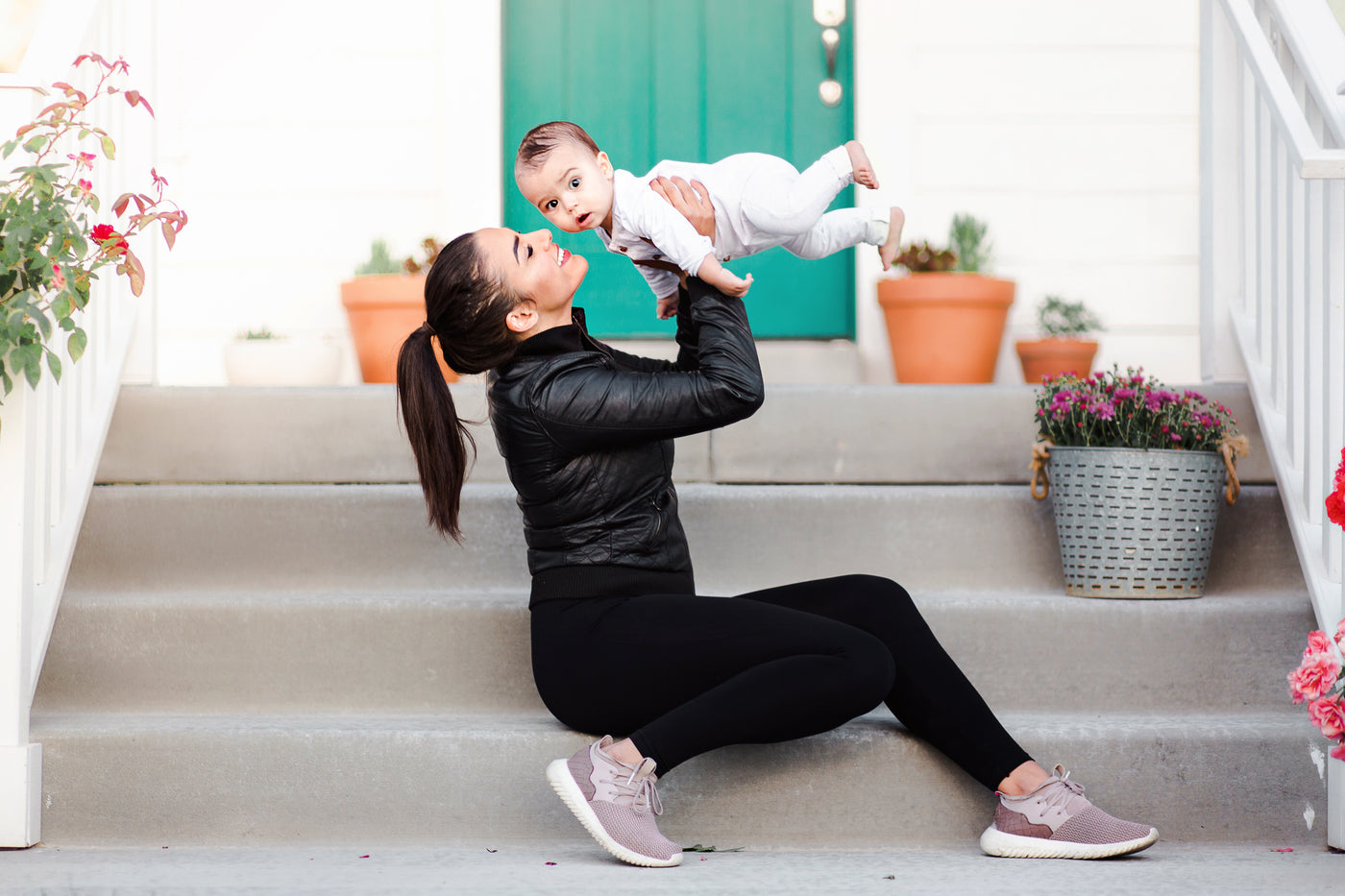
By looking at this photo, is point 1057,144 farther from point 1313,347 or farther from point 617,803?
point 617,803

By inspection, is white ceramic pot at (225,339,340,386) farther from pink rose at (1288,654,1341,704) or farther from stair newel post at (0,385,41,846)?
pink rose at (1288,654,1341,704)

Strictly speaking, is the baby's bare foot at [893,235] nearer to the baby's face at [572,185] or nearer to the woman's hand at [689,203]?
the woman's hand at [689,203]

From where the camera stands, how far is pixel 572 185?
2061 millimetres

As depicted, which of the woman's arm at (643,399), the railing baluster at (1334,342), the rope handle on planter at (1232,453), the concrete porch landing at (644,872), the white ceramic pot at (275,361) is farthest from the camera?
the white ceramic pot at (275,361)

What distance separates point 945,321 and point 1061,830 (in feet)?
6.05

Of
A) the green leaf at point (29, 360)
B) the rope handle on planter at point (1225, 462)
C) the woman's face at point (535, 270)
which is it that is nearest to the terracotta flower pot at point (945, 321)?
the rope handle on planter at point (1225, 462)

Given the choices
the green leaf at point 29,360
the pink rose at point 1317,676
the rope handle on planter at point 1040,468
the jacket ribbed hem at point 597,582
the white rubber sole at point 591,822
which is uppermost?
the green leaf at point 29,360

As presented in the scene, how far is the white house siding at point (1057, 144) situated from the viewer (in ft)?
11.5

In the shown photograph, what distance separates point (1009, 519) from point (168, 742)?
1.60m

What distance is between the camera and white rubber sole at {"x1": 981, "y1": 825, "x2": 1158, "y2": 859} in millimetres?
1729

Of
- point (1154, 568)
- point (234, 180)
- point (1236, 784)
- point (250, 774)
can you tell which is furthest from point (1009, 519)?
point (234, 180)

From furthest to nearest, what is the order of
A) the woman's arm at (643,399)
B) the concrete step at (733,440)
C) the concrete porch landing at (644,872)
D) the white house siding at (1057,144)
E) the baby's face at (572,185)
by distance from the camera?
the white house siding at (1057,144)
the concrete step at (733,440)
the baby's face at (572,185)
the woman's arm at (643,399)
the concrete porch landing at (644,872)

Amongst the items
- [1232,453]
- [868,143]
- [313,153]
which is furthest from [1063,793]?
[313,153]

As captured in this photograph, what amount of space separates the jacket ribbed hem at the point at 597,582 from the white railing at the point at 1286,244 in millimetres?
1084
